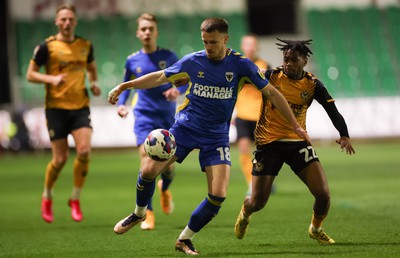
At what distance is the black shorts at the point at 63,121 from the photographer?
10.4 m

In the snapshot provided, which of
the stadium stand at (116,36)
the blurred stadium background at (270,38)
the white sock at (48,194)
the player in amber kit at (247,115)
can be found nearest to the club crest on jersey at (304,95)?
the white sock at (48,194)

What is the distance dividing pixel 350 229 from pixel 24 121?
1772cm

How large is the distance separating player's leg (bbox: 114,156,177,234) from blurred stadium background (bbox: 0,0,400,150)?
704 inches

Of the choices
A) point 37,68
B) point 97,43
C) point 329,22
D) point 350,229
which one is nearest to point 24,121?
point 97,43

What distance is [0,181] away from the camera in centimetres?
1678

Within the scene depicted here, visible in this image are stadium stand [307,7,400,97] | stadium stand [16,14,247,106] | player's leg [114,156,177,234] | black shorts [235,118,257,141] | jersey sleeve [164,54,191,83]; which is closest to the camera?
jersey sleeve [164,54,191,83]

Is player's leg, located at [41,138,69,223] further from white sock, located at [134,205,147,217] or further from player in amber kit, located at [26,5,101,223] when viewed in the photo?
white sock, located at [134,205,147,217]

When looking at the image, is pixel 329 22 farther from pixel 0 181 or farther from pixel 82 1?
pixel 0 181

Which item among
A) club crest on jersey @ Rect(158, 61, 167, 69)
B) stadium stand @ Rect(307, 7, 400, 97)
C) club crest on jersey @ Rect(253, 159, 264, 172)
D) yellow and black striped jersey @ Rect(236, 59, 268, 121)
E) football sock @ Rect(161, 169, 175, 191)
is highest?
club crest on jersey @ Rect(158, 61, 167, 69)

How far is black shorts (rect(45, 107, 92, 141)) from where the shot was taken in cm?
1044

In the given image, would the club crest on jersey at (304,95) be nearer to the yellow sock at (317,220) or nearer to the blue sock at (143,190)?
the yellow sock at (317,220)

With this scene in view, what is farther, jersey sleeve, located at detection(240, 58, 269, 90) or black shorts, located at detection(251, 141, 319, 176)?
black shorts, located at detection(251, 141, 319, 176)

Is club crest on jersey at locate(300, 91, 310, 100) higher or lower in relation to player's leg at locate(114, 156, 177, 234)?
higher

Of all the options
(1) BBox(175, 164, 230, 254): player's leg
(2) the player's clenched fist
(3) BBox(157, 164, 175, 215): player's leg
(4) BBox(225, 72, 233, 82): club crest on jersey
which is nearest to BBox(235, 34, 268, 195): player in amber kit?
(3) BBox(157, 164, 175, 215): player's leg
